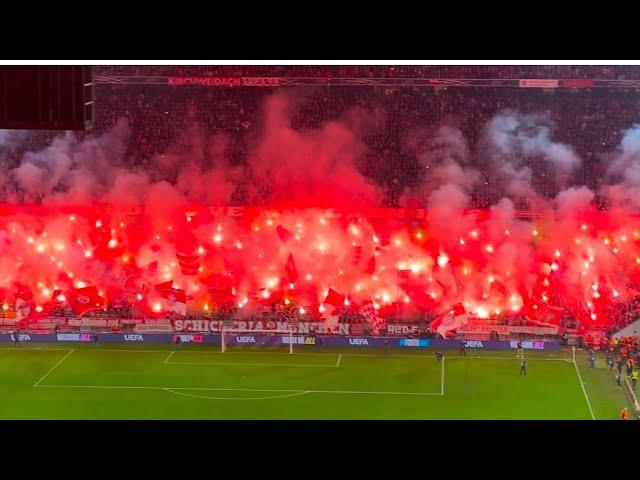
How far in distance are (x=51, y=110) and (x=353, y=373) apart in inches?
376

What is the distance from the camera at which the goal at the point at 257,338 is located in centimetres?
2036

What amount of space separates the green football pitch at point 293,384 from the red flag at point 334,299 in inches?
48.0

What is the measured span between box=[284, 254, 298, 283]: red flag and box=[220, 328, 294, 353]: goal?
4.22 ft

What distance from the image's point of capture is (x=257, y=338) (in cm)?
2042

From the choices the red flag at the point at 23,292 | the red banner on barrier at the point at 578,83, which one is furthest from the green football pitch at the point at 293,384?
the red banner on barrier at the point at 578,83

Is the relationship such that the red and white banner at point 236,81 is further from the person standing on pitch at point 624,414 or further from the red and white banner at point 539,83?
the person standing on pitch at point 624,414

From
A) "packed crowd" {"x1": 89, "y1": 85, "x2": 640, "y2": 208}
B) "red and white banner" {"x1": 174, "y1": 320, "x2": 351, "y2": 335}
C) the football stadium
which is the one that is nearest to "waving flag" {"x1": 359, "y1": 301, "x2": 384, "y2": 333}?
the football stadium

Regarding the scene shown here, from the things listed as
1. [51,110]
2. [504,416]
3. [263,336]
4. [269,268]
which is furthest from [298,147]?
[51,110]

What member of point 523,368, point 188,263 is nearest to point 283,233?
point 188,263

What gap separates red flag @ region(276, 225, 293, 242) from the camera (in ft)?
69.7

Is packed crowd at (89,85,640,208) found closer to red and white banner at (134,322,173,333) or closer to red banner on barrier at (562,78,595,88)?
red banner on barrier at (562,78,595,88)

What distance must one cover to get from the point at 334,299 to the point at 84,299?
5603 mm

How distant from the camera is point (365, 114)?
67.1 feet

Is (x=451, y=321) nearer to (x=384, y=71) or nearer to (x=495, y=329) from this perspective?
(x=495, y=329)
